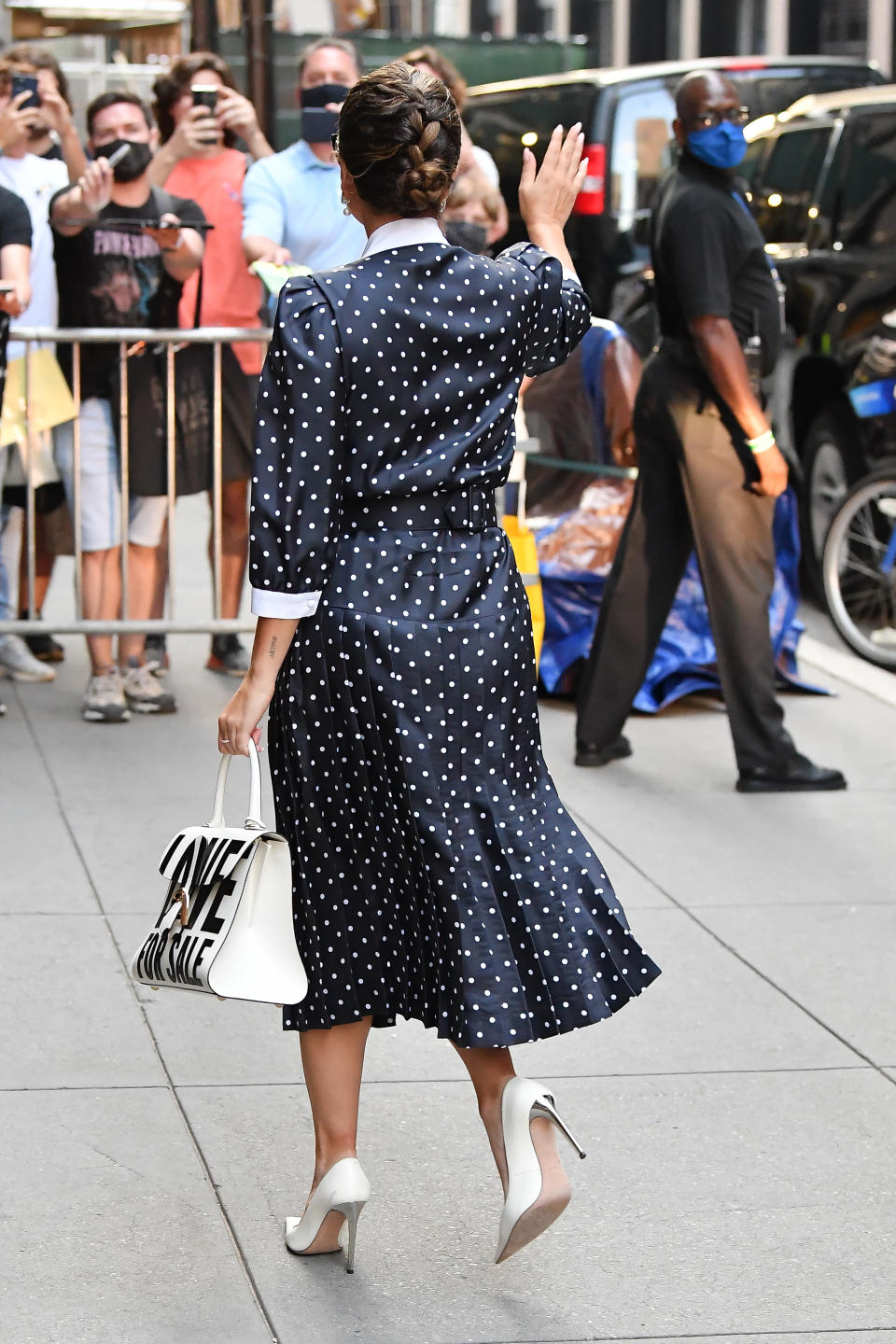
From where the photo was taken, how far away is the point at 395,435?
121 inches

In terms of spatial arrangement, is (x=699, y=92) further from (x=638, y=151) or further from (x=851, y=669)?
(x=638, y=151)

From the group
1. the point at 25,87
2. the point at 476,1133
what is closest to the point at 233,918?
the point at 476,1133

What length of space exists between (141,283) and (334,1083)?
429 centimetres

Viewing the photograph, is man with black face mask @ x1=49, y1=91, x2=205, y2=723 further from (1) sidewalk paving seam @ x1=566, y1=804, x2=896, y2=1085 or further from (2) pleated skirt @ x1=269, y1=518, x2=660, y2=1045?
(2) pleated skirt @ x1=269, y1=518, x2=660, y2=1045

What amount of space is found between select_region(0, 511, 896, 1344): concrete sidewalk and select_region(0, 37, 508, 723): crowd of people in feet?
5.07

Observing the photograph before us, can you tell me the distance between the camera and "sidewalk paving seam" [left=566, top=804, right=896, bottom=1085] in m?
4.30

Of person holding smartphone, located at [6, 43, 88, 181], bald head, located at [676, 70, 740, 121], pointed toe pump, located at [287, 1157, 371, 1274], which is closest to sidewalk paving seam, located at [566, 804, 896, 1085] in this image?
pointed toe pump, located at [287, 1157, 371, 1274]

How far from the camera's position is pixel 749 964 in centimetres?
484

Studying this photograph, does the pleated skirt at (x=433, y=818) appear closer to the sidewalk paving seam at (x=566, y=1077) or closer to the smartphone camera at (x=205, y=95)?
the sidewalk paving seam at (x=566, y=1077)

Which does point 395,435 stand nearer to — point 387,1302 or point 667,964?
point 387,1302

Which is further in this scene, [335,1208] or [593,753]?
[593,753]

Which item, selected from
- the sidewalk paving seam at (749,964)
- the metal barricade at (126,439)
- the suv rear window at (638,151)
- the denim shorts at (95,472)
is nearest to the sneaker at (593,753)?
the sidewalk paving seam at (749,964)

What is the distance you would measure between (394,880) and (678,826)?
283 cm

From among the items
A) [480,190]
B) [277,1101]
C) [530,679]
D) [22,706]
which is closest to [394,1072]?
[277,1101]
